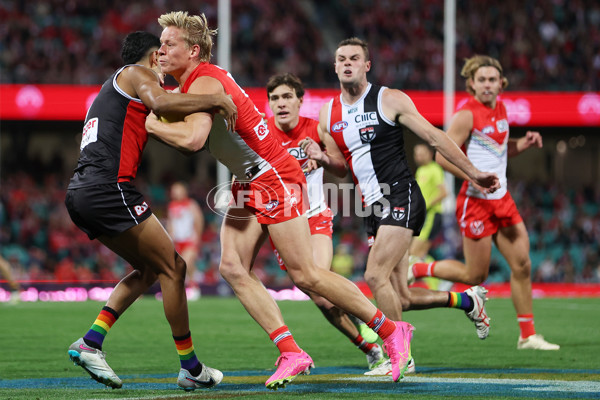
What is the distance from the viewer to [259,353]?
8648 mm

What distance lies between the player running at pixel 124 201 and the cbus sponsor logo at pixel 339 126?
1.94 meters

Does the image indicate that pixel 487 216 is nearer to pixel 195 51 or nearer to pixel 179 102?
pixel 195 51

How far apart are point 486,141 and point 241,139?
3625 mm

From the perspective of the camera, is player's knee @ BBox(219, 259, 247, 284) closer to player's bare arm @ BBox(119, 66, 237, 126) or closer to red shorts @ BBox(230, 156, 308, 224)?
red shorts @ BBox(230, 156, 308, 224)

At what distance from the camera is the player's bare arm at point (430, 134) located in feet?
22.3

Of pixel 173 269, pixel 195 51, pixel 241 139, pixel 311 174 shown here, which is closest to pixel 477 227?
pixel 311 174

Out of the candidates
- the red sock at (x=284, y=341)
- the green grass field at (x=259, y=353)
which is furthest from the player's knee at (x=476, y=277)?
the red sock at (x=284, y=341)

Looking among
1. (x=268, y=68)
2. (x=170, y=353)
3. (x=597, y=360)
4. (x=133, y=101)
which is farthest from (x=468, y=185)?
(x=268, y=68)

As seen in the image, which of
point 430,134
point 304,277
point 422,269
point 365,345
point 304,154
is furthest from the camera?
point 422,269

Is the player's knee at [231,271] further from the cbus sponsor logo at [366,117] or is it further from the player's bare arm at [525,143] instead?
the player's bare arm at [525,143]

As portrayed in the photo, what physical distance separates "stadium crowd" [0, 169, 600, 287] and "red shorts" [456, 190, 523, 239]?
10547 mm

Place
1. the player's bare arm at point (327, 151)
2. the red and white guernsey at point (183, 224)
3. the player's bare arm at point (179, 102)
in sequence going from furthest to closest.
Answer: the red and white guernsey at point (183, 224)
the player's bare arm at point (327, 151)
the player's bare arm at point (179, 102)

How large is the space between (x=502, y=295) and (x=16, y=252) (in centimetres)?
1118

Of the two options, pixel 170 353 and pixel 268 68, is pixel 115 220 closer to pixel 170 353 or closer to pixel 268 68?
pixel 170 353
